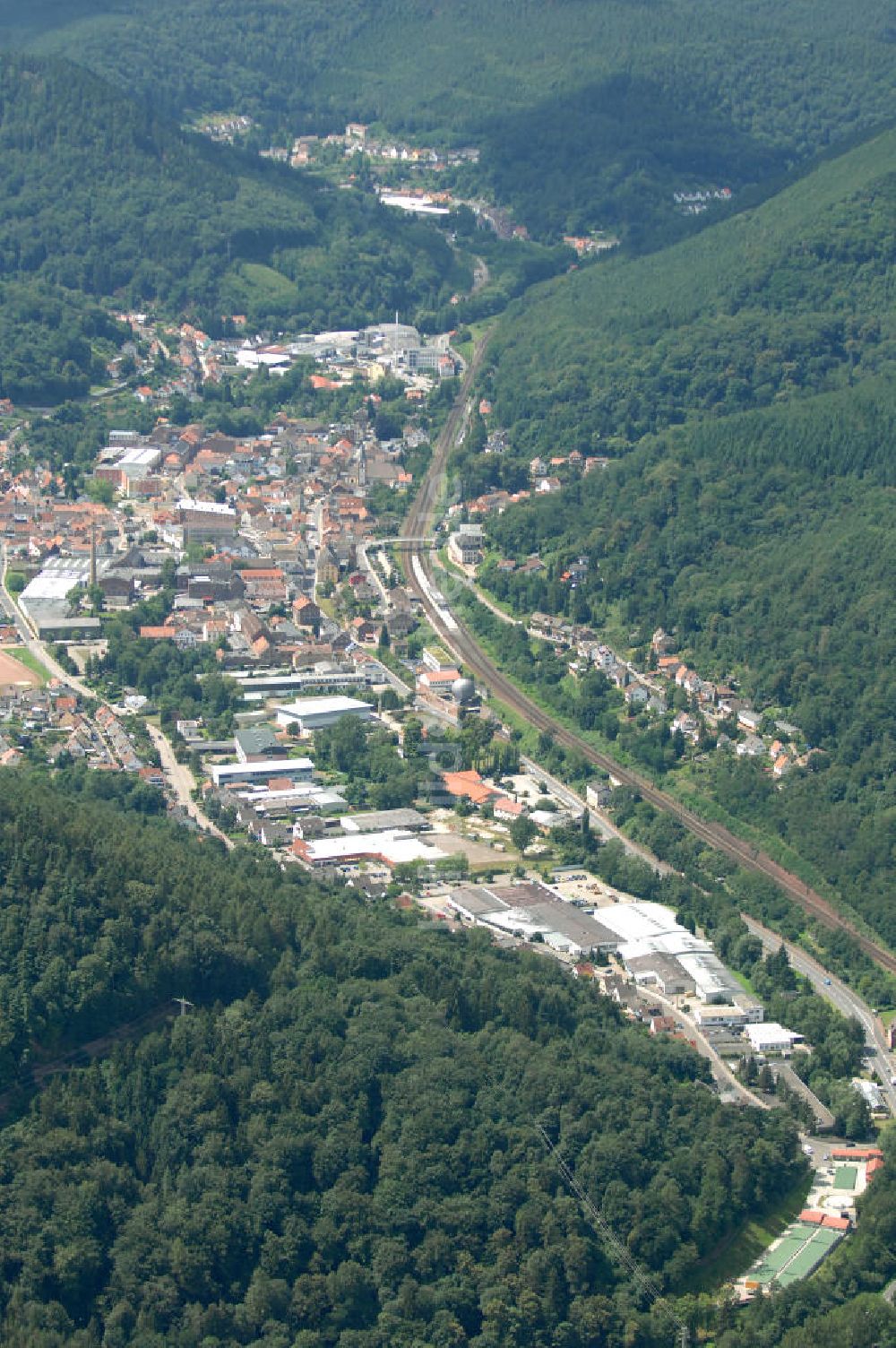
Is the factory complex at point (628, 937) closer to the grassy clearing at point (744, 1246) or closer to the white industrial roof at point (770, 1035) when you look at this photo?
the white industrial roof at point (770, 1035)

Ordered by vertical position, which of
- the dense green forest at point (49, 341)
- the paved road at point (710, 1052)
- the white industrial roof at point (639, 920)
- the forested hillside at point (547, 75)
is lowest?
the paved road at point (710, 1052)

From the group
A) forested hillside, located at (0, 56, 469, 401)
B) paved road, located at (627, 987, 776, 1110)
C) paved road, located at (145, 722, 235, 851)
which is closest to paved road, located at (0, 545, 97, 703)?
paved road, located at (145, 722, 235, 851)

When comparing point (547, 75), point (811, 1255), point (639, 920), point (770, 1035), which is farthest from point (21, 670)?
point (547, 75)

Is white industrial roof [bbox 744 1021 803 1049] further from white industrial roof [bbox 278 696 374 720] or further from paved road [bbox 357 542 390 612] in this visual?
paved road [bbox 357 542 390 612]

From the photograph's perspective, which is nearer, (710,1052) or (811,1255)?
(811,1255)

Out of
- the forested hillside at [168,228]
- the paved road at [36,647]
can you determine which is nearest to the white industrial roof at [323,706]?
the paved road at [36,647]

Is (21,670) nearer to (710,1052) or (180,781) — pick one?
Answer: (180,781)
